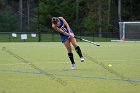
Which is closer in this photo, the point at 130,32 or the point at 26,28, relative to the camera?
the point at 130,32

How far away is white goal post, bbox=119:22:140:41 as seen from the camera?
4803 centimetres

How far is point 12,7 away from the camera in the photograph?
86.2m

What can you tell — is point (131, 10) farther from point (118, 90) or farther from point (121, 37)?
point (118, 90)

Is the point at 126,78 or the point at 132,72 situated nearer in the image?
the point at 126,78

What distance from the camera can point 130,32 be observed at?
48094mm

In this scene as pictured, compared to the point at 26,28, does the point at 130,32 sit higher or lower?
lower

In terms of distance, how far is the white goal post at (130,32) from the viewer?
4803 centimetres

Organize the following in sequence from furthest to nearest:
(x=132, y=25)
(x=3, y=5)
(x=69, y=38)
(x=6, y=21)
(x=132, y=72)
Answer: (x=3, y=5) → (x=6, y=21) → (x=132, y=25) → (x=69, y=38) → (x=132, y=72)

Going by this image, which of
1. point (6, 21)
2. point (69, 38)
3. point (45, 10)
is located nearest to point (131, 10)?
point (45, 10)

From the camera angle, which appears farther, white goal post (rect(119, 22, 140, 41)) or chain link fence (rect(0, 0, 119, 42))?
chain link fence (rect(0, 0, 119, 42))

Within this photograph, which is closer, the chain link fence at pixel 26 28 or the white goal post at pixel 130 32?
the white goal post at pixel 130 32

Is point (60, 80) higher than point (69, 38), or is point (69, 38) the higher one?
point (69, 38)

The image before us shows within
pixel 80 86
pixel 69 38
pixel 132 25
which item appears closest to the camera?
pixel 80 86

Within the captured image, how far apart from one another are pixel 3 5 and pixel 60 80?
73653mm
